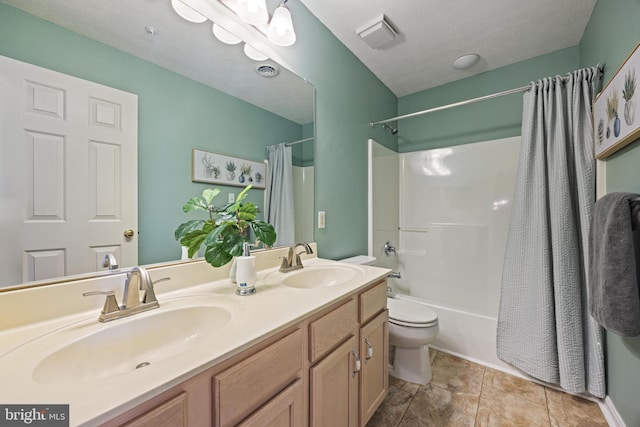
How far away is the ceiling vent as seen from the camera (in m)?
1.63

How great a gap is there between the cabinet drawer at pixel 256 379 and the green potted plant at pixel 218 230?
388 mm

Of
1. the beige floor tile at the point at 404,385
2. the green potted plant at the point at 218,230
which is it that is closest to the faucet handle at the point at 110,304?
the green potted plant at the point at 218,230

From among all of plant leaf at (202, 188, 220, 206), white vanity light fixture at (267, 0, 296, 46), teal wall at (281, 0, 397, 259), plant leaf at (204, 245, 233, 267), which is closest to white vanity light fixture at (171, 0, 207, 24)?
white vanity light fixture at (267, 0, 296, 46)

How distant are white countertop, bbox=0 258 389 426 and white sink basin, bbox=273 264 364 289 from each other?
200mm

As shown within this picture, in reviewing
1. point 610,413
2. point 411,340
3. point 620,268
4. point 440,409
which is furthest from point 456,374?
point 620,268

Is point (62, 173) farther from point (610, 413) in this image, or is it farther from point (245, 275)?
point (610, 413)

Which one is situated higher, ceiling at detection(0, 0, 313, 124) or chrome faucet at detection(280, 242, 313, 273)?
ceiling at detection(0, 0, 313, 124)

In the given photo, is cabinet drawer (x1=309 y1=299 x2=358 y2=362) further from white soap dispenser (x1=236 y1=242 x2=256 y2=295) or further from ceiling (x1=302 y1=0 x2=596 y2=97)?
ceiling (x1=302 y1=0 x2=596 y2=97)

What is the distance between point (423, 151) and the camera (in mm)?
2461

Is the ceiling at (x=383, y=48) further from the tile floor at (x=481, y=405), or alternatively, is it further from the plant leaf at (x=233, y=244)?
the tile floor at (x=481, y=405)

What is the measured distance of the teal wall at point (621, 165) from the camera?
1.08 meters

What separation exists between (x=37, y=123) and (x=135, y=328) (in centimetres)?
65

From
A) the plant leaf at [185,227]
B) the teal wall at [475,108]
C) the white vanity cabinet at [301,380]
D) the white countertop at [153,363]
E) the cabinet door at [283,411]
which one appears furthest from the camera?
the teal wall at [475,108]

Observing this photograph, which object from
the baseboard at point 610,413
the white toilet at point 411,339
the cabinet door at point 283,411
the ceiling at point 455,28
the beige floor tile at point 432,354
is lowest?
the beige floor tile at point 432,354
